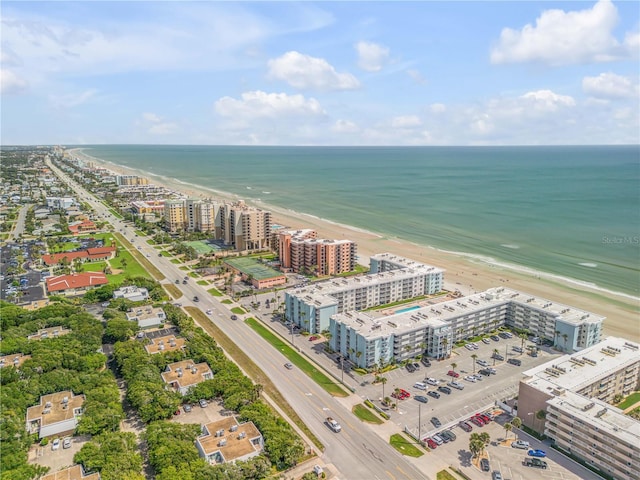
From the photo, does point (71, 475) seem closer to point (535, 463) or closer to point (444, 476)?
point (444, 476)

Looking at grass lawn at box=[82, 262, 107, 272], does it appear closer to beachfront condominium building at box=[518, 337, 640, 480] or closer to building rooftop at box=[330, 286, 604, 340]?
building rooftop at box=[330, 286, 604, 340]

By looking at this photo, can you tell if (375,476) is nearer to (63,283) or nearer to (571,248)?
(63,283)

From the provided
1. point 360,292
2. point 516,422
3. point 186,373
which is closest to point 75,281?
point 186,373

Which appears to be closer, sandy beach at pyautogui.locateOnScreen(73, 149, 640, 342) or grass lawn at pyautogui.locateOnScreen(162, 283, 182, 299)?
sandy beach at pyautogui.locateOnScreen(73, 149, 640, 342)

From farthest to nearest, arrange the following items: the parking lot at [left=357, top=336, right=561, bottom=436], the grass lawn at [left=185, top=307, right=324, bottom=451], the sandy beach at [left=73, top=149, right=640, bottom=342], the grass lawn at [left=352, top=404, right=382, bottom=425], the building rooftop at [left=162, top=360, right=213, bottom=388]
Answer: the sandy beach at [left=73, top=149, right=640, bottom=342] → the building rooftop at [left=162, top=360, right=213, bottom=388] → the parking lot at [left=357, top=336, right=561, bottom=436] → the grass lawn at [left=352, top=404, right=382, bottom=425] → the grass lawn at [left=185, top=307, right=324, bottom=451]

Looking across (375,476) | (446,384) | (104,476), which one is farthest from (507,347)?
(104,476)

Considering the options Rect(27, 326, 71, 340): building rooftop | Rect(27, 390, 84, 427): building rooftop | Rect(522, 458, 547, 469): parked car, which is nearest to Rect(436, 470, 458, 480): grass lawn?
Rect(522, 458, 547, 469): parked car
